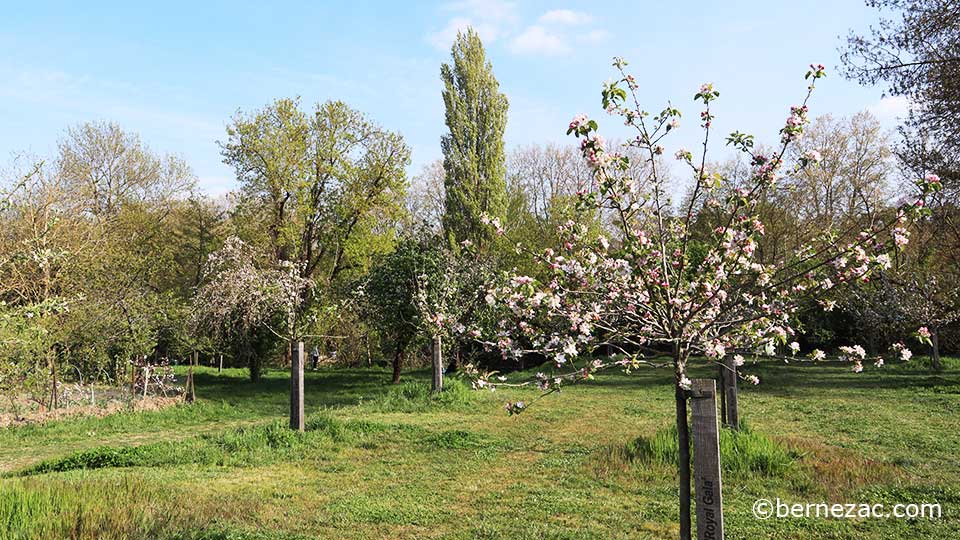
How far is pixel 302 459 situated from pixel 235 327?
13.5 m

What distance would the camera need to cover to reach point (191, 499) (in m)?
6.78

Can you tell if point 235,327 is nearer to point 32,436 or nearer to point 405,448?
point 32,436

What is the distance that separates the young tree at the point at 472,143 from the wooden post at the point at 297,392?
18163 millimetres

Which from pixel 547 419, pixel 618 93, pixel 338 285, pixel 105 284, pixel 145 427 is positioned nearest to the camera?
pixel 618 93

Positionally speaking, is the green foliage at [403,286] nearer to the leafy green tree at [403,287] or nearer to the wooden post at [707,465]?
the leafy green tree at [403,287]

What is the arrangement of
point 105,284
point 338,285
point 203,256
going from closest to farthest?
point 105,284
point 338,285
point 203,256

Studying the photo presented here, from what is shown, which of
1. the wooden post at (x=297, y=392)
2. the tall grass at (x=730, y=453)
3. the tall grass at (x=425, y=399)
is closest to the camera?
the tall grass at (x=730, y=453)

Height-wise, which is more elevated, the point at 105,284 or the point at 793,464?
the point at 105,284

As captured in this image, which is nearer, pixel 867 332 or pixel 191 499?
pixel 191 499

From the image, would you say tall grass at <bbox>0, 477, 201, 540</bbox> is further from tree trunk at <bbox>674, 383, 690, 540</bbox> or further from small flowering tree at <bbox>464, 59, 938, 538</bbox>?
tree trunk at <bbox>674, 383, 690, 540</bbox>

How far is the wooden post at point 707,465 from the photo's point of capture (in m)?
4.12

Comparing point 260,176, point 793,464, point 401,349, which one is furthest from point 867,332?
point 260,176

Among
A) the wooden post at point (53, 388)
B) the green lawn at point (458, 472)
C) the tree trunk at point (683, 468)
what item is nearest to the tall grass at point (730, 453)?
the green lawn at point (458, 472)

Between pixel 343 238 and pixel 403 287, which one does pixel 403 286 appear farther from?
pixel 343 238
